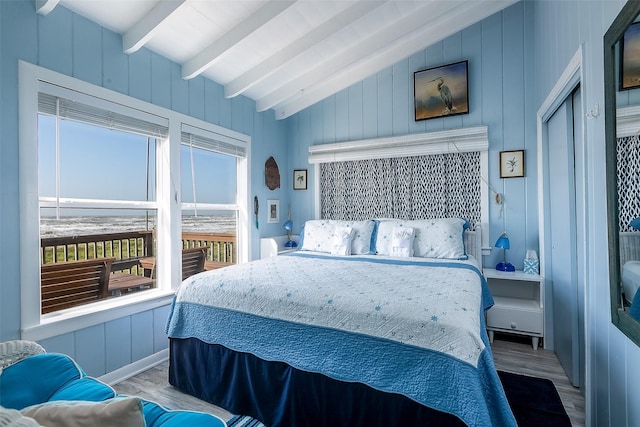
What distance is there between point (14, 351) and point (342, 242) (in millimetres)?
2553

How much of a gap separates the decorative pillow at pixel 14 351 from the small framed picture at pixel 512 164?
3.63 meters

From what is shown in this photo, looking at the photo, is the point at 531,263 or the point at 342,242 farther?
the point at 342,242

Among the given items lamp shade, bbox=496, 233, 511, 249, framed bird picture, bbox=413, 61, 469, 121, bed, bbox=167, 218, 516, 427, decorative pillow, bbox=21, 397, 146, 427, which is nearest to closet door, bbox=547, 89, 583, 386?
lamp shade, bbox=496, 233, 511, 249

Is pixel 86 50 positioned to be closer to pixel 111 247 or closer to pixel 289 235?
pixel 111 247

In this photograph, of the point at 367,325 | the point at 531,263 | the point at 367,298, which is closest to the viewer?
the point at 367,325

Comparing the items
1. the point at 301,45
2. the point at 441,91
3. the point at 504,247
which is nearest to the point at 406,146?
the point at 441,91

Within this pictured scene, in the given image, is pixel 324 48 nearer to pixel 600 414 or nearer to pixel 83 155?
pixel 83 155

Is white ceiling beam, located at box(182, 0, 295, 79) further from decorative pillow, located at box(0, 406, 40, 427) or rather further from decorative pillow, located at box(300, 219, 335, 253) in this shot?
decorative pillow, located at box(0, 406, 40, 427)

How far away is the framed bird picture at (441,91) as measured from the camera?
337 cm

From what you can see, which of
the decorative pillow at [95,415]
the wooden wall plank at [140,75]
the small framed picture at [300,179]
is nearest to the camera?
the decorative pillow at [95,415]

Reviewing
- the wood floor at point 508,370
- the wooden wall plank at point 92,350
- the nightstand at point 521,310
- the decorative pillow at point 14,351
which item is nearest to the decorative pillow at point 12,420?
the decorative pillow at point 14,351

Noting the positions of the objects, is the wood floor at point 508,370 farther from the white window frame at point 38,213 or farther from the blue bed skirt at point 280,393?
the white window frame at point 38,213

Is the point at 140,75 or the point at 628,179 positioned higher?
the point at 140,75

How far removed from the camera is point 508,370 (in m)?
2.38
